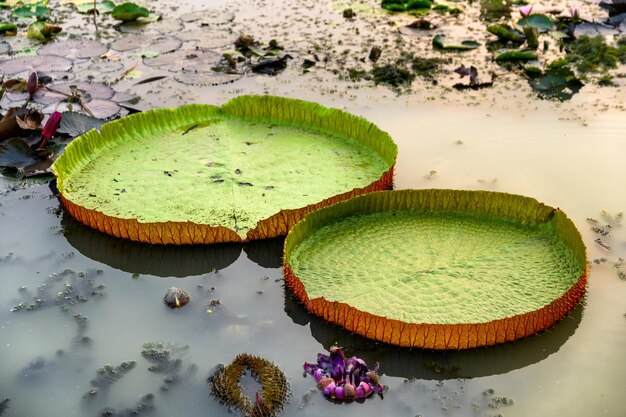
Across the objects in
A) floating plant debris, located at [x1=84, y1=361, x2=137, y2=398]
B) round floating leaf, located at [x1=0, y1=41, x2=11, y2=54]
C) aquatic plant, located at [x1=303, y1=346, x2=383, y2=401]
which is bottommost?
round floating leaf, located at [x1=0, y1=41, x2=11, y2=54]

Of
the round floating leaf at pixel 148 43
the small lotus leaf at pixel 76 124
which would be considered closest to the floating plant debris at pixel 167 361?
the small lotus leaf at pixel 76 124

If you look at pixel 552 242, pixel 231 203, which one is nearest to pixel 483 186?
pixel 552 242

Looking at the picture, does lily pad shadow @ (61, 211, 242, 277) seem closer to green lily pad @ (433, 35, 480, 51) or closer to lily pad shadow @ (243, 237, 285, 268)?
lily pad shadow @ (243, 237, 285, 268)

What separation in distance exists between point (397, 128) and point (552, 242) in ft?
6.08

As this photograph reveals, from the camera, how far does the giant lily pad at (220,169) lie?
430 cm

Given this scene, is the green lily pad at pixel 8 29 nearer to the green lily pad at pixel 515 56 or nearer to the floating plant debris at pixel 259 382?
the green lily pad at pixel 515 56

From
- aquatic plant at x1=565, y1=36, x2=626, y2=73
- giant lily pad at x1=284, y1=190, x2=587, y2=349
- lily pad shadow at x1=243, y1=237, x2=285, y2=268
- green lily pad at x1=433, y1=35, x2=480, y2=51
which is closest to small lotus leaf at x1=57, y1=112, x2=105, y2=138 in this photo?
lily pad shadow at x1=243, y1=237, x2=285, y2=268

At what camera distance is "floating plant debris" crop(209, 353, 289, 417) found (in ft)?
10.4

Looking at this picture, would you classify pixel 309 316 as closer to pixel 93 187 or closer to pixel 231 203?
pixel 231 203

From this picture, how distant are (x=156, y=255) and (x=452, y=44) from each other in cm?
408

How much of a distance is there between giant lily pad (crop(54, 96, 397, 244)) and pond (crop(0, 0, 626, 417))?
0.54 feet

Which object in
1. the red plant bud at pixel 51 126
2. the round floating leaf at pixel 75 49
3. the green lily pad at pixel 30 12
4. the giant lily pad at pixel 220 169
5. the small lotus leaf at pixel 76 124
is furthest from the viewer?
the green lily pad at pixel 30 12

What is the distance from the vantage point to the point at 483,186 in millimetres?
4801

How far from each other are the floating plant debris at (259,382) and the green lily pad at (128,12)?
214 inches
